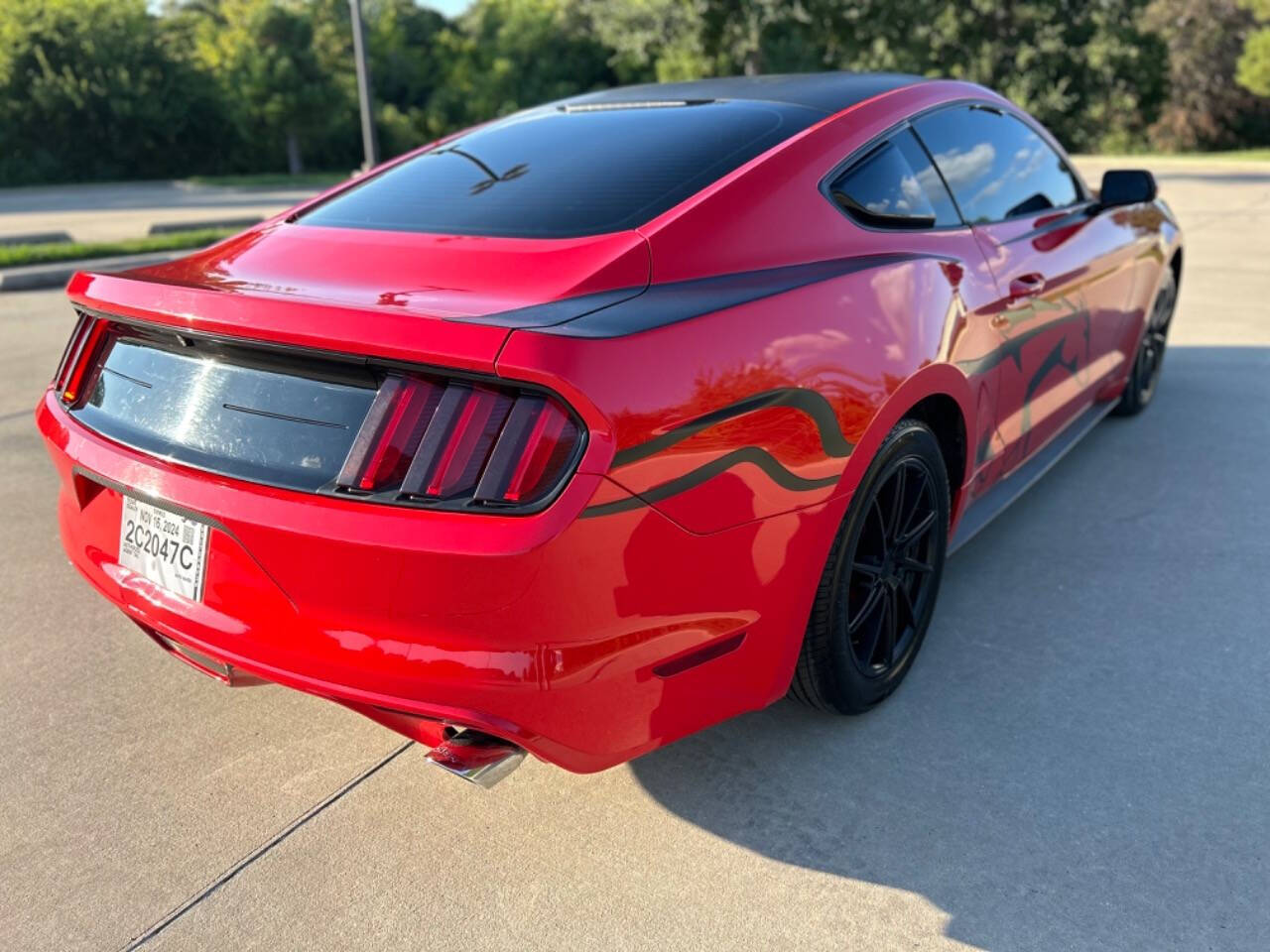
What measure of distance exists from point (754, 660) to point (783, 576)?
0.61 ft

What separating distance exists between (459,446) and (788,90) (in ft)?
6.01

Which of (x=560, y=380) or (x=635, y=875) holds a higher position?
(x=560, y=380)

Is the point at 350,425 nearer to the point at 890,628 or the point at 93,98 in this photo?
the point at 890,628

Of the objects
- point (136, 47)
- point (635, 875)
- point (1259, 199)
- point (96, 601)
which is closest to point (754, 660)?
point (635, 875)

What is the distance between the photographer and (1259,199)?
1736 cm

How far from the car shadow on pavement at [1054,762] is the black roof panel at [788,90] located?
156 cm

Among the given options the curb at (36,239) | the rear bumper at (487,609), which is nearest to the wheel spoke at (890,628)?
the rear bumper at (487,609)

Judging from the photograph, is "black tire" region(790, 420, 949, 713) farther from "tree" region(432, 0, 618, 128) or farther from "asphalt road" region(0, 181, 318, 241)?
"tree" region(432, 0, 618, 128)

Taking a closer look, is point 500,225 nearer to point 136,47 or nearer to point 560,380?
point 560,380

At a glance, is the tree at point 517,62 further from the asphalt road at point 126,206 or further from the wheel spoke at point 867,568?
the wheel spoke at point 867,568

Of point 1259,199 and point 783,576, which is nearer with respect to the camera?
point 783,576

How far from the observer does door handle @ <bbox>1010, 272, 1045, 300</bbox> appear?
3153 millimetres

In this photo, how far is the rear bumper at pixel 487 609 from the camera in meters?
1.84

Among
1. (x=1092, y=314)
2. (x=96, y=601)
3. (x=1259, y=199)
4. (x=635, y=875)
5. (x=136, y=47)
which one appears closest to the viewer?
(x=635, y=875)
